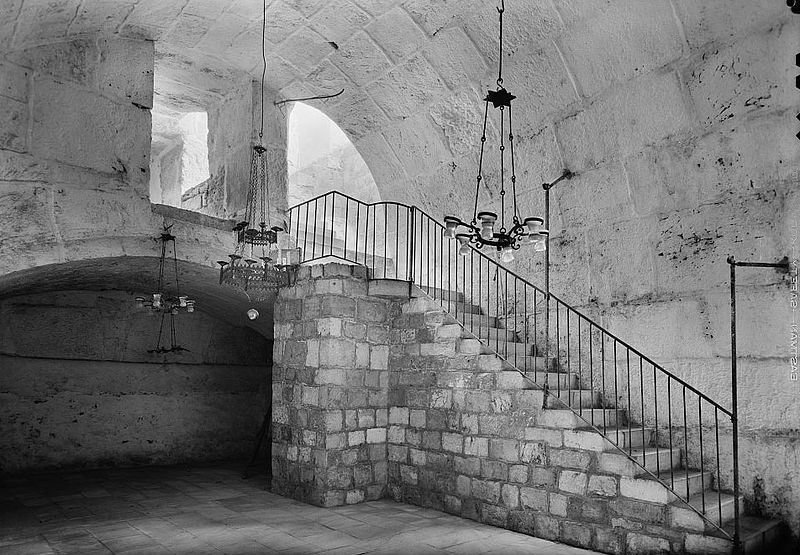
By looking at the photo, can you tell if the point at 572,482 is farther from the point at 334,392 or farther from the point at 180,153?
the point at 180,153

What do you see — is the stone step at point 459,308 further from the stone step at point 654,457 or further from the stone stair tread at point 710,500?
the stone stair tread at point 710,500

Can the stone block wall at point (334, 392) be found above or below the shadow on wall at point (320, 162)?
below

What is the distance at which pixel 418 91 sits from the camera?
755cm

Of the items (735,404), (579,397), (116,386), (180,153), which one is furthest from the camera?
(180,153)

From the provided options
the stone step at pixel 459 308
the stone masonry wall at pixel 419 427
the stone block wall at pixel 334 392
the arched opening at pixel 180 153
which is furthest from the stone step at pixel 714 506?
the arched opening at pixel 180 153

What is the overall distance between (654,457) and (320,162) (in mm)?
10191

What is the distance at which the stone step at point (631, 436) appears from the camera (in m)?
5.06

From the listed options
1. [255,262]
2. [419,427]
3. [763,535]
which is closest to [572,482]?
[763,535]

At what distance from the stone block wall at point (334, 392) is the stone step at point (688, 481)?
288 centimetres

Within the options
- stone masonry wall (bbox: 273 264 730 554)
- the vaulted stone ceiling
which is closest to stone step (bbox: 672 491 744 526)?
stone masonry wall (bbox: 273 264 730 554)

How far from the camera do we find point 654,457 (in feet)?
16.5

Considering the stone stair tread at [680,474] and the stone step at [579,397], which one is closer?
the stone stair tread at [680,474]

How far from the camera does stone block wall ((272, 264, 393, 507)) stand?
6098 mm

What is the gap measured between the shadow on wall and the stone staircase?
25.1 feet
